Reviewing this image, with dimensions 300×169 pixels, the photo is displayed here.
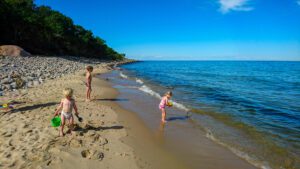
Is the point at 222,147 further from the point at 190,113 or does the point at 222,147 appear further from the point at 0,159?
the point at 0,159

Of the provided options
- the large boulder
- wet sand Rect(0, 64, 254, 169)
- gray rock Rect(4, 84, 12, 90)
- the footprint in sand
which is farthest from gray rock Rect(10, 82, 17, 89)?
the large boulder

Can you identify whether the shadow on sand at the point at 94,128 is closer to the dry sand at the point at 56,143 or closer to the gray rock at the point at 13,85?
the dry sand at the point at 56,143

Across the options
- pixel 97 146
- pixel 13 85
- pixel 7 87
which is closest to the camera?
pixel 97 146

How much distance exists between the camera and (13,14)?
131ft

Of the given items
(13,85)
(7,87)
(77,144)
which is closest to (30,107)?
(77,144)

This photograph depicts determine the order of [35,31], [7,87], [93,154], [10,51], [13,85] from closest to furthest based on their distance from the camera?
1. [93,154]
2. [7,87]
3. [13,85]
4. [10,51]
5. [35,31]

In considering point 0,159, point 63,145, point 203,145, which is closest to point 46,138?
point 63,145

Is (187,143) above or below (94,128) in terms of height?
below

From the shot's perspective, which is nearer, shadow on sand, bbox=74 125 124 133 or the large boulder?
shadow on sand, bbox=74 125 124 133

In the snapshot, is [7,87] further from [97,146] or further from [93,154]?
[93,154]

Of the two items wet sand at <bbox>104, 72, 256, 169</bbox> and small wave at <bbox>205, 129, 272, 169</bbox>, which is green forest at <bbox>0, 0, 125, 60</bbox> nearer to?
wet sand at <bbox>104, 72, 256, 169</bbox>

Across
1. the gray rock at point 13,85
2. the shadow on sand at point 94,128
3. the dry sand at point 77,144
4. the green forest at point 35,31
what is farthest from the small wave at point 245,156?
the green forest at point 35,31

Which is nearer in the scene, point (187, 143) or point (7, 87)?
point (187, 143)

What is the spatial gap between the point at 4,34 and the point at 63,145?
151 ft
